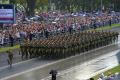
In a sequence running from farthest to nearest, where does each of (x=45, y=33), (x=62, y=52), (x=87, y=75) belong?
(x=45, y=33) → (x=62, y=52) → (x=87, y=75)

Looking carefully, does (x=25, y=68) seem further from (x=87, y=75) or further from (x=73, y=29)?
(x=73, y=29)

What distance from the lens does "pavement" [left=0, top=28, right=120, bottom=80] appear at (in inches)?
1102

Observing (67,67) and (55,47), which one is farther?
(55,47)

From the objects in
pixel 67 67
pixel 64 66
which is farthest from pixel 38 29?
pixel 67 67

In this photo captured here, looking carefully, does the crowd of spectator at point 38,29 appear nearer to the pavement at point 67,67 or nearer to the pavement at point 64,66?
the pavement at point 64,66

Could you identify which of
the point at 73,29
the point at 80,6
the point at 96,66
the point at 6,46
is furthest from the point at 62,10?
the point at 96,66

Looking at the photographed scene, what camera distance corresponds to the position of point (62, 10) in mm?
103750

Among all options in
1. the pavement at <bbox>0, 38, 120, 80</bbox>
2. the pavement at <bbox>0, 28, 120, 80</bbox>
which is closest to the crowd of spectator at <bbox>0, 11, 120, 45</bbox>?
the pavement at <bbox>0, 28, 120, 80</bbox>

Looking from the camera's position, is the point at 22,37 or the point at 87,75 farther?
the point at 22,37

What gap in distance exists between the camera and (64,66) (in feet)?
104

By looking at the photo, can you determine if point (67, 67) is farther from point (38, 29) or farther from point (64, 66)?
point (38, 29)

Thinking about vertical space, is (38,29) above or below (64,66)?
above

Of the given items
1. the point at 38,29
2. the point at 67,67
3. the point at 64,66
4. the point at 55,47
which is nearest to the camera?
the point at 67,67

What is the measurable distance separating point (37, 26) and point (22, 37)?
Result: 4.93 meters
